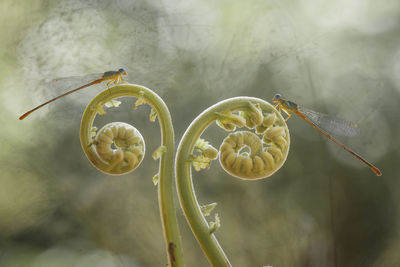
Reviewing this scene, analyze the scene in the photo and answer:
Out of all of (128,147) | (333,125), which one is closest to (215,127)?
(333,125)

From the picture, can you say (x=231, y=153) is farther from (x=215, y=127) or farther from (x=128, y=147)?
(x=215, y=127)

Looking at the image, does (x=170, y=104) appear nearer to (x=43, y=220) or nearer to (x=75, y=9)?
(x=75, y=9)

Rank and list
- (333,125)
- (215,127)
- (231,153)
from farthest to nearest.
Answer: (215,127), (333,125), (231,153)

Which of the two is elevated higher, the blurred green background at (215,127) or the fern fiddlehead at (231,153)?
the blurred green background at (215,127)

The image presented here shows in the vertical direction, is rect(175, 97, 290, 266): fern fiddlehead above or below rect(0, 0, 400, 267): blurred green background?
below

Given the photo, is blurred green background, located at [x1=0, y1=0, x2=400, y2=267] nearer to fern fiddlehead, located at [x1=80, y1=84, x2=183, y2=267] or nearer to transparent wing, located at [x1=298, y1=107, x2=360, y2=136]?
transparent wing, located at [x1=298, y1=107, x2=360, y2=136]

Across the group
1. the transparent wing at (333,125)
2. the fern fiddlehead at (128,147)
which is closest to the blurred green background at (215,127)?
the transparent wing at (333,125)

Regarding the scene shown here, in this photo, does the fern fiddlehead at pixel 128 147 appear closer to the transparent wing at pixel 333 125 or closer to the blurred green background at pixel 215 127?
the transparent wing at pixel 333 125

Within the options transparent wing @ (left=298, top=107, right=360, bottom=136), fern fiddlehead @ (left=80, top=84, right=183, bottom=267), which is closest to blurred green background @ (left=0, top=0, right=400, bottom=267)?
transparent wing @ (left=298, top=107, right=360, bottom=136)

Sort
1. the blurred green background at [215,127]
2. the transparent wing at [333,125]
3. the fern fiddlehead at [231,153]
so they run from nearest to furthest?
the fern fiddlehead at [231,153] < the transparent wing at [333,125] < the blurred green background at [215,127]

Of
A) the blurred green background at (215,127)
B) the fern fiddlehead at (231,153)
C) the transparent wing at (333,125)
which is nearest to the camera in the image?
the fern fiddlehead at (231,153)
